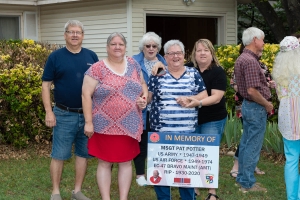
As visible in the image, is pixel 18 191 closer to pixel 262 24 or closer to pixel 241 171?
pixel 241 171

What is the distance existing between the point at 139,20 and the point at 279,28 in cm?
392

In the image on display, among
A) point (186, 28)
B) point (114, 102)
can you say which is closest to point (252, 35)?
point (114, 102)

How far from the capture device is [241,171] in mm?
6266

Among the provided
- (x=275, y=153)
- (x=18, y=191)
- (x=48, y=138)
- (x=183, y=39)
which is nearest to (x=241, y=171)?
(x=275, y=153)

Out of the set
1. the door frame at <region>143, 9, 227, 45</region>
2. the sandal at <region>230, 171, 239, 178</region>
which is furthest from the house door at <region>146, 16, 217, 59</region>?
the sandal at <region>230, 171, 239, 178</region>

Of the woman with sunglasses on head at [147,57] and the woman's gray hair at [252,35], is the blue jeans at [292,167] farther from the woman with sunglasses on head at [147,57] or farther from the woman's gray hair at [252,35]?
the woman with sunglasses on head at [147,57]

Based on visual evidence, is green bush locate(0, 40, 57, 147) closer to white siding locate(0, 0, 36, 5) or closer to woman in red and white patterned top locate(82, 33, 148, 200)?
woman in red and white patterned top locate(82, 33, 148, 200)

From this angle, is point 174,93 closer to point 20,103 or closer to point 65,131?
point 65,131

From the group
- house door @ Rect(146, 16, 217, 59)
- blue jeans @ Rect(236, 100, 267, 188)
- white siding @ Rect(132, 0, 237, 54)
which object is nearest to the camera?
blue jeans @ Rect(236, 100, 267, 188)

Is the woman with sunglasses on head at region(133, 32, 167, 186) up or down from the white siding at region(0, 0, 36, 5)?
down

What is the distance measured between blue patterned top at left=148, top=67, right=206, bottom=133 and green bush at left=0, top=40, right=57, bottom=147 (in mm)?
3336

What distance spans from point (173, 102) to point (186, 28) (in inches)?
452

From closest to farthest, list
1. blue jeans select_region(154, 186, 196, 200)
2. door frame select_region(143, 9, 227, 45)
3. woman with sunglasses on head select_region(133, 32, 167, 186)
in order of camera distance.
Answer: blue jeans select_region(154, 186, 196, 200), woman with sunglasses on head select_region(133, 32, 167, 186), door frame select_region(143, 9, 227, 45)

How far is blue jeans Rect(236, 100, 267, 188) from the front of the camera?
5.90 metres
